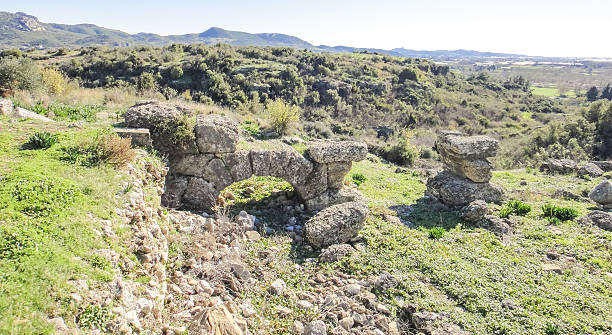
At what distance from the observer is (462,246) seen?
8586 mm

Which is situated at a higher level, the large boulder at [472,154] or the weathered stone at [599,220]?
the large boulder at [472,154]

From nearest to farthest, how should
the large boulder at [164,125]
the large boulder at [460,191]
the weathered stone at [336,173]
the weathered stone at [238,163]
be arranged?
the large boulder at [164,125] < the weathered stone at [238,163] < the weathered stone at [336,173] < the large boulder at [460,191]

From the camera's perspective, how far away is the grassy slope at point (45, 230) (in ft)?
10.9

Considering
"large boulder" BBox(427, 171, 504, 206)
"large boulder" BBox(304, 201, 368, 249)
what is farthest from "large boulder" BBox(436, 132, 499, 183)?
"large boulder" BBox(304, 201, 368, 249)

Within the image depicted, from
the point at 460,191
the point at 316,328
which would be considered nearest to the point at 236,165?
the point at 316,328

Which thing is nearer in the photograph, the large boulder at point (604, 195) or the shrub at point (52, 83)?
the large boulder at point (604, 195)

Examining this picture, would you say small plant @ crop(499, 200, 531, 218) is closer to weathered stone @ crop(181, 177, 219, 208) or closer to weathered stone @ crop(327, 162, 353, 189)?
weathered stone @ crop(327, 162, 353, 189)

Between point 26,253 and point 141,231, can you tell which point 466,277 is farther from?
point 26,253

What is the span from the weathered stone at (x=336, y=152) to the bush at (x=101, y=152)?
531 cm

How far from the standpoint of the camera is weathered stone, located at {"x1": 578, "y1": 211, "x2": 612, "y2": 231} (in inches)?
368

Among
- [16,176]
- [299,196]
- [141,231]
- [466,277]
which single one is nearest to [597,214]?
[466,277]

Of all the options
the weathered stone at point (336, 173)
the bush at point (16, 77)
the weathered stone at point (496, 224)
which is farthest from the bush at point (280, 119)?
the weathered stone at point (496, 224)

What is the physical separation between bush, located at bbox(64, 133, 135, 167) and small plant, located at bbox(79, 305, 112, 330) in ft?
12.2

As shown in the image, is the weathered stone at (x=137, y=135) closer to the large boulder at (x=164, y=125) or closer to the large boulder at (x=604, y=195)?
the large boulder at (x=164, y=125)
